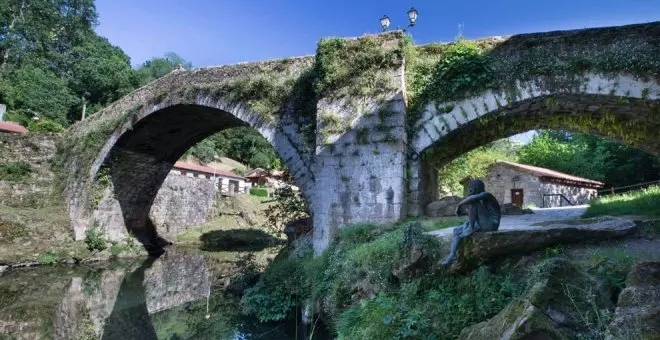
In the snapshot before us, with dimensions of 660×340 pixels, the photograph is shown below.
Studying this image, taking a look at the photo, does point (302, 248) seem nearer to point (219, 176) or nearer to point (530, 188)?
point (530, 188)

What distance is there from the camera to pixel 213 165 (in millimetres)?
38156

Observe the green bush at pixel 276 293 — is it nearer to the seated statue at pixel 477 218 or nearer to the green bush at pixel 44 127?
the seated statue at pixel 477 218

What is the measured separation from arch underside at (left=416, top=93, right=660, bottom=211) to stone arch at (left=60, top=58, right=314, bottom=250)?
8.44 ft

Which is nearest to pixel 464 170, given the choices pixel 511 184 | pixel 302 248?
pixel 511 184

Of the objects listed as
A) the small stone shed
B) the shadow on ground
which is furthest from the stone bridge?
the small stone shed

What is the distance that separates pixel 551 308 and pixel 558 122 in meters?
5.89

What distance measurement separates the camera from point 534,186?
19.0m

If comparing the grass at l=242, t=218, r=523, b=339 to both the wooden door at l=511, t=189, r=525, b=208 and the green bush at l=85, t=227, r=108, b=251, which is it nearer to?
the green bush at l=85, t=227, r=108, b=251

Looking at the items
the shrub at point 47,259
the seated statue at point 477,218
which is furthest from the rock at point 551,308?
the shrub at point 47,259

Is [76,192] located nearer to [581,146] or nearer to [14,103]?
[14,103]

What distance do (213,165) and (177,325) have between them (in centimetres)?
3214

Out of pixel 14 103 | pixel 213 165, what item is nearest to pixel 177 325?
pixel 14 103

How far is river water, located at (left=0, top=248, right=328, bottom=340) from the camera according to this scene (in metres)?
6.70

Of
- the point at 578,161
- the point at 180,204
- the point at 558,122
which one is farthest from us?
the point at 578,161
